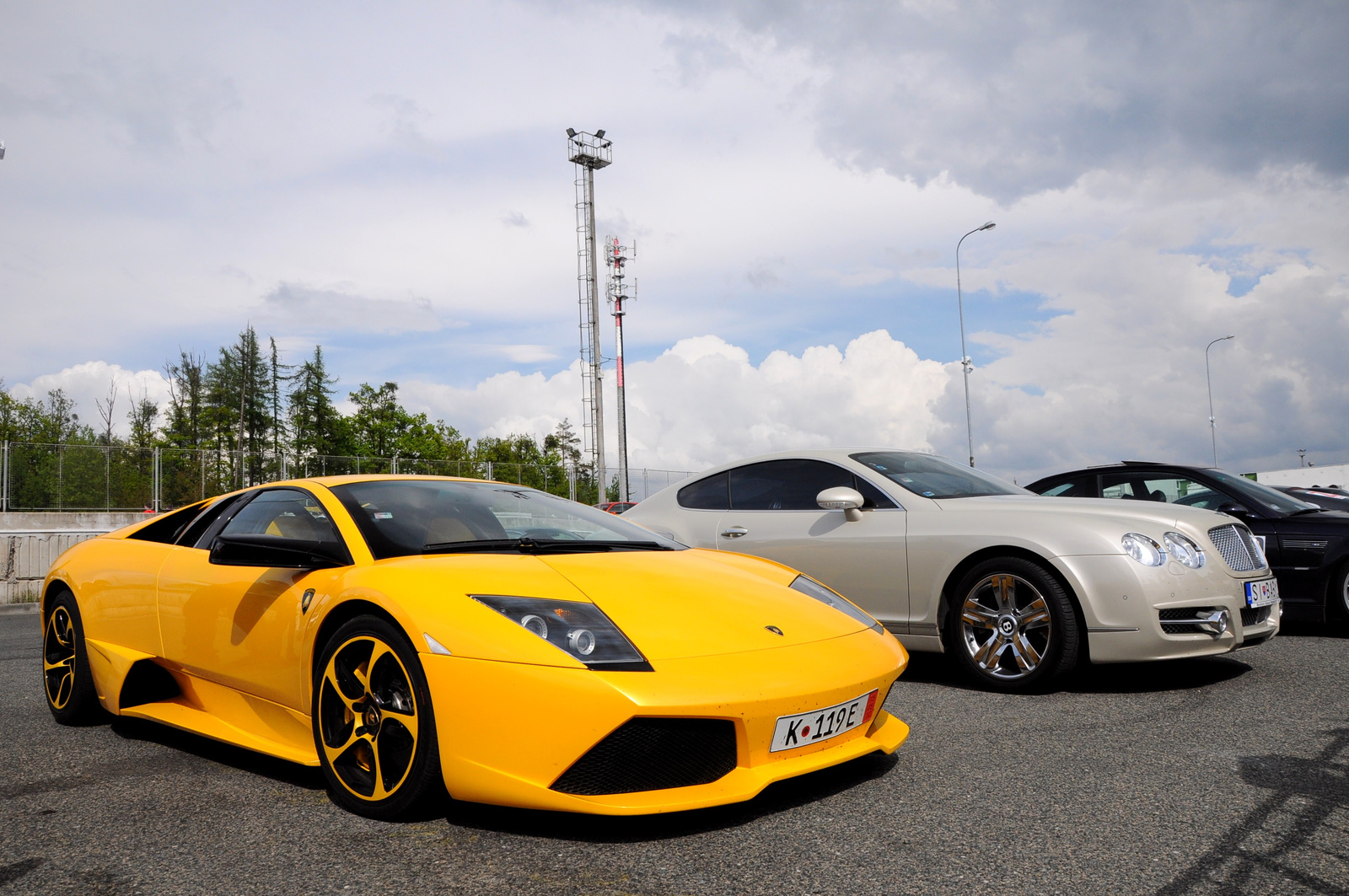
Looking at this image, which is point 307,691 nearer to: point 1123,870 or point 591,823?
point 591,823

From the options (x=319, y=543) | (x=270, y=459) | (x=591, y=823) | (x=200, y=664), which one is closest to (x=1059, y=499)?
(x=591, y=823)

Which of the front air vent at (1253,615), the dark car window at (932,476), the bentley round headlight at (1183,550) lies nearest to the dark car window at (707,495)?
the dark car window at (932,476)

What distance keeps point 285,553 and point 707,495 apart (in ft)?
11.6

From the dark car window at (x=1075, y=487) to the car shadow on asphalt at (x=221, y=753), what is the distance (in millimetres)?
6189

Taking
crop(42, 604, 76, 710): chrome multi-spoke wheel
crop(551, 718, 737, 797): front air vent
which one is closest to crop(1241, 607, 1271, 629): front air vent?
crop(551, 718, 737, 797): front air vent

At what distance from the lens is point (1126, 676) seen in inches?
209

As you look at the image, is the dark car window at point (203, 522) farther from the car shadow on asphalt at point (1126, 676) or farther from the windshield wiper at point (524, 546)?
the car shadow on asphalt at point (1126, 676)

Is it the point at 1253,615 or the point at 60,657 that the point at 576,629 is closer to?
the point at 60,657

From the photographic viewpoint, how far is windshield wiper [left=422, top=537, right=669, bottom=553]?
11.1 ft

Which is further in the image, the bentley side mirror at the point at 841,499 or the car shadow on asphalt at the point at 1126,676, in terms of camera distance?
the bentley side mirror at the point at 841,499

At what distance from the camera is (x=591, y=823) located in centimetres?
287

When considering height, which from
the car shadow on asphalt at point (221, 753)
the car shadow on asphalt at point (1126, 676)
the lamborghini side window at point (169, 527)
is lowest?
the car shadow on asphalt at point (1126, 676)

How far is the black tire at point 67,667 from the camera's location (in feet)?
14.4

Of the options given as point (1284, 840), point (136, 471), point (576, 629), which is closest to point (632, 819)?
point (576, 629)
